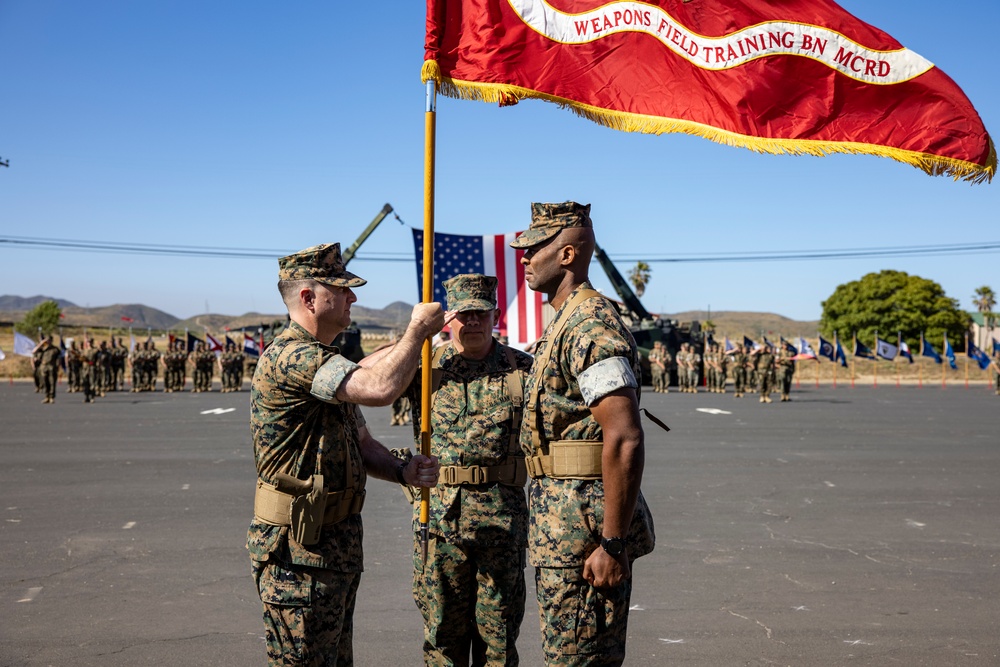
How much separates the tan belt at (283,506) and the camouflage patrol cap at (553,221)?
120 cm

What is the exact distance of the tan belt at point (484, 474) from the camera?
4523 mm

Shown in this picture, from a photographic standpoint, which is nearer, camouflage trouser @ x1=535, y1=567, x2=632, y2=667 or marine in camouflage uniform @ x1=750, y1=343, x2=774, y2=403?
camouflage trouser @ x1=535, y1=567, x2=632, y2=667

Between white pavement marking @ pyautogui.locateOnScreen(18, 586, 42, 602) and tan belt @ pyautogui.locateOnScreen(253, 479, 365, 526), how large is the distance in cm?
339

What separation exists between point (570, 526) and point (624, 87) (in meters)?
2.52

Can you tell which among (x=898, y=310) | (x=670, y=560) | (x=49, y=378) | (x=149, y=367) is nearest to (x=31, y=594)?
(x=670, y=560)

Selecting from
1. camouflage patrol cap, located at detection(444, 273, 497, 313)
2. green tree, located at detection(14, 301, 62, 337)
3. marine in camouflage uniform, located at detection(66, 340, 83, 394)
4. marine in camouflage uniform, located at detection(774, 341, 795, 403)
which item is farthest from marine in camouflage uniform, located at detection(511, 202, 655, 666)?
green tree, located at detection(14, 301, 62, 337)

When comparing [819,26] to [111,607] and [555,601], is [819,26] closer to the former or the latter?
[555,601]

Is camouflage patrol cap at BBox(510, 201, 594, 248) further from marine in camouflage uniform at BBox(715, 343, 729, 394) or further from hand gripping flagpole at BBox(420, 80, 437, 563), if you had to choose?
marine in camouflage uniform at BBox(715, 343, 729, 394)

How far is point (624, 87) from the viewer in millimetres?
4930

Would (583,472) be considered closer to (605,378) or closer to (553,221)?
(605,378)

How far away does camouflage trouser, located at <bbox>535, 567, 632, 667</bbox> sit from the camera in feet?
11.1

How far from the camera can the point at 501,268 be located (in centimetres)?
1927

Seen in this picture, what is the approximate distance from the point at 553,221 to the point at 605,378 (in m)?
0.74

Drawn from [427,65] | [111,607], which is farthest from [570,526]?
[111,607]
